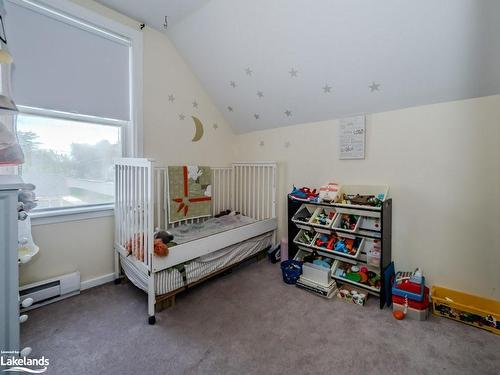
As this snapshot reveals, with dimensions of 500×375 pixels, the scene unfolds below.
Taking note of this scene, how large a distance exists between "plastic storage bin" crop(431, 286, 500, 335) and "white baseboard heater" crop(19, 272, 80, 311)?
2742 millimetres

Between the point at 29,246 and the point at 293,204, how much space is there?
6.84 feet

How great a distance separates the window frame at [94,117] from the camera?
1.77 metres

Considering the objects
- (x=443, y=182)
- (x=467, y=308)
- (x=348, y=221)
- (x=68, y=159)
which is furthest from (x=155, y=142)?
(x=467, y=308)

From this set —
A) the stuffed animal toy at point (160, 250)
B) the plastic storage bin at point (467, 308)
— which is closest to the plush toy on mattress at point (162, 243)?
the stuffed animal toy at point (160, 250)

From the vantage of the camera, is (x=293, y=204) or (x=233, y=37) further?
(x=293, y=204)

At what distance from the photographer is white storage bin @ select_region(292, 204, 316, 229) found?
228 cm

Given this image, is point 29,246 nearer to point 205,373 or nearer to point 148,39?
point 205,373

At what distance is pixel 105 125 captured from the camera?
7.07 ft

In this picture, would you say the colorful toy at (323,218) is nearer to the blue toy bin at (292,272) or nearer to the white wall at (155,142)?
the blue toy bin at (292,272)

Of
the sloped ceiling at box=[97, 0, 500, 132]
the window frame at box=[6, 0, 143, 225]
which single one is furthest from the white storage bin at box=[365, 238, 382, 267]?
the window frame at box=[6, 0, 143, 225]

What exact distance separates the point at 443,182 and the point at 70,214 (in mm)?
2916

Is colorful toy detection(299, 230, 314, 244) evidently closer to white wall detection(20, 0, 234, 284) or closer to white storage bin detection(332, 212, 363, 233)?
white storage bin detection(332, 212, 363, 233)

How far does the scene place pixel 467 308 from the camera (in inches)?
62.7

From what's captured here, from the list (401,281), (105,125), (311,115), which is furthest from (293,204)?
(105,125)
